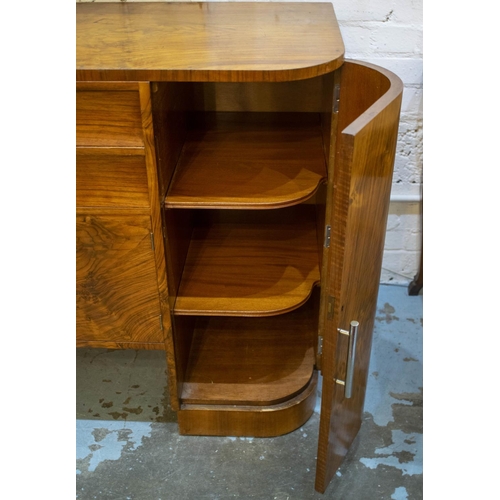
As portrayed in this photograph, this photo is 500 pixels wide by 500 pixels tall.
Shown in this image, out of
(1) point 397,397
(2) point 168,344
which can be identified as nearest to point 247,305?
(2) point 168,344

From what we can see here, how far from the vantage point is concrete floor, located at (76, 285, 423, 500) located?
4.18 ft

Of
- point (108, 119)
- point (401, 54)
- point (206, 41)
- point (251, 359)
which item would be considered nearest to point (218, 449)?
point (251, 359)

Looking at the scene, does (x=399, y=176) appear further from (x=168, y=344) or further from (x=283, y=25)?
(x=168, y=344)

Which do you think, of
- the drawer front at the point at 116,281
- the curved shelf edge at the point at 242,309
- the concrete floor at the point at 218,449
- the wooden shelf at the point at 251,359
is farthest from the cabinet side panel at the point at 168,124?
the concrete floor at the point at 218,449

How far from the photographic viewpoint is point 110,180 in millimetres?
1064

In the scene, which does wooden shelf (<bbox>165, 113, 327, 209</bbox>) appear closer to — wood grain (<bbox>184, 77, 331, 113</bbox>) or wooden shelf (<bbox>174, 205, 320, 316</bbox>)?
wood grain (<bbox>184, 77, 331, 113</bbox>)

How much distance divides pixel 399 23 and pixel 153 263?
35.3 inches

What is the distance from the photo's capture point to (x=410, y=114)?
5.11ft

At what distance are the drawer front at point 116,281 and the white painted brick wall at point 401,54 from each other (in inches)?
30.7

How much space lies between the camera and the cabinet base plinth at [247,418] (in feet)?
4.47

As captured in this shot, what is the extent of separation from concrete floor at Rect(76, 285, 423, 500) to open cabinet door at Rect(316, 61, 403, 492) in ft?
0.41

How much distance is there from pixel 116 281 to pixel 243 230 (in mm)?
433

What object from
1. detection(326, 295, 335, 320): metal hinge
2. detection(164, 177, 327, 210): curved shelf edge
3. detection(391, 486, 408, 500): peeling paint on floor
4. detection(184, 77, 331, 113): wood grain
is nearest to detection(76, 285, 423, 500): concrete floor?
detection(391, 486, 408, 500): peeling paint on floor

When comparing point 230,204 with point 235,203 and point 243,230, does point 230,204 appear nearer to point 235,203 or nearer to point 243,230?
point 235,203
